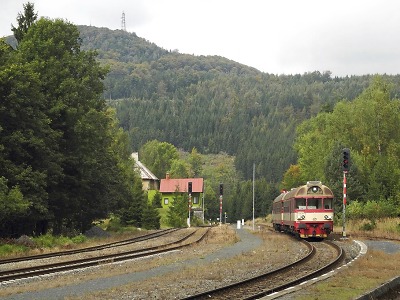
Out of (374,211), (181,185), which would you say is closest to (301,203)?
(374,211)

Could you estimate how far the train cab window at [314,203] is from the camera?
36250 millimetres

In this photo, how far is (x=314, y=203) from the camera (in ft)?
119

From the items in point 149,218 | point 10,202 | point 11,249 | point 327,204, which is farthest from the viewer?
point 149,218

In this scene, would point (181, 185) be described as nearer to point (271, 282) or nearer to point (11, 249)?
point (11, 249)

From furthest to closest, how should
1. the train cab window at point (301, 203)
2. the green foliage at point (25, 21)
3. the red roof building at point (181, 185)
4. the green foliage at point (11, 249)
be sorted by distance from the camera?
the red roof building at point (181, 185) < the green foliage at point (25, 21) < the train cab window at point (301, 203) < the green foliage at point (11, 249)

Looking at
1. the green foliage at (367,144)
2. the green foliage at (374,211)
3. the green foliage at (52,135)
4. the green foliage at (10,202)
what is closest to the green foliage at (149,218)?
the green foliage at (52,135)

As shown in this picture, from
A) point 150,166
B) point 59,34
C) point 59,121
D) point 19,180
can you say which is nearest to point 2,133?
point 19,180

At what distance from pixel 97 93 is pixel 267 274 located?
106 feet

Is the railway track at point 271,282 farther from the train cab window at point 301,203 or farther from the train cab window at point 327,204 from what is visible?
the train cab window at point 327,204

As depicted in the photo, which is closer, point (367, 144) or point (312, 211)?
point (312, 211)

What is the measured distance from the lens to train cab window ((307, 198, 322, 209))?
36250 mm

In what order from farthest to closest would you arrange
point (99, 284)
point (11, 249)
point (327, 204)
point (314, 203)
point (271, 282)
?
point (327, 204)
point (314, 203)
point (11, 249)
point (99, 284)
point (271, 282)

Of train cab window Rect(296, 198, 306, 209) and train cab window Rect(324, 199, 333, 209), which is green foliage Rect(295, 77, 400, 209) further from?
train cab window Rect(296, 198, 306, 209)

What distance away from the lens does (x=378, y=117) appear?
212ft
